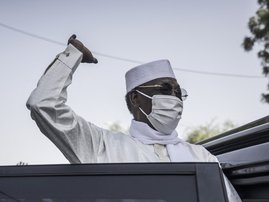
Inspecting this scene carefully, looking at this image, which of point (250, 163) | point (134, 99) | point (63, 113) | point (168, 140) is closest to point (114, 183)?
point (63, 113)

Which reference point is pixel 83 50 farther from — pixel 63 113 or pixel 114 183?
pixel 114 183

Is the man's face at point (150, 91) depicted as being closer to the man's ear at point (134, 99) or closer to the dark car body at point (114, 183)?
the man's ear at point (134, 99)

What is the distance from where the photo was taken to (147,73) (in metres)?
3.22

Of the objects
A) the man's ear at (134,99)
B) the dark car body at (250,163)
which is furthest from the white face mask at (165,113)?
the dark car body at (250,163)

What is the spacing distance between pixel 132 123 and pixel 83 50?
26.0 inches

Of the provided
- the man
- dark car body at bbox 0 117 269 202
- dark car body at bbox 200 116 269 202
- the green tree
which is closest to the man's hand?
the man

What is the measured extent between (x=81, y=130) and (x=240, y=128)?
1.25m

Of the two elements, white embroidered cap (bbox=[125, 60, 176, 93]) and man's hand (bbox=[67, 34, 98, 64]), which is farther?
white embroidered cap (bbox=[125, 60, 176, 93])

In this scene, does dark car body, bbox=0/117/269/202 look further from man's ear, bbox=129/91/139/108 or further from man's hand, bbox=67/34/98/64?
man's ear, bbox=129/91/139/108

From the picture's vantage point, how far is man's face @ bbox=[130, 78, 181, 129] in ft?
9.72

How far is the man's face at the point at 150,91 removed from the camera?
9.72 feet

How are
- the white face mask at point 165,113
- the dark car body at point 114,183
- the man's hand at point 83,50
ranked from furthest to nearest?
the white face mask at point 165,113 < the man's hand at point 83,50 < the dark car body at point 114,183

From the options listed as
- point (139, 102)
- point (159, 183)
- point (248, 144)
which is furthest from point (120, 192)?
point (139, 102)

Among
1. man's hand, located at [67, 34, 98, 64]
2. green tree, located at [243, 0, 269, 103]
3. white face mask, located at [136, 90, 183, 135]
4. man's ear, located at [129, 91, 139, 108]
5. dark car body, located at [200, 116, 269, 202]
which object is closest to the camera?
dark car body, located at [200, 116, 269, 202]
